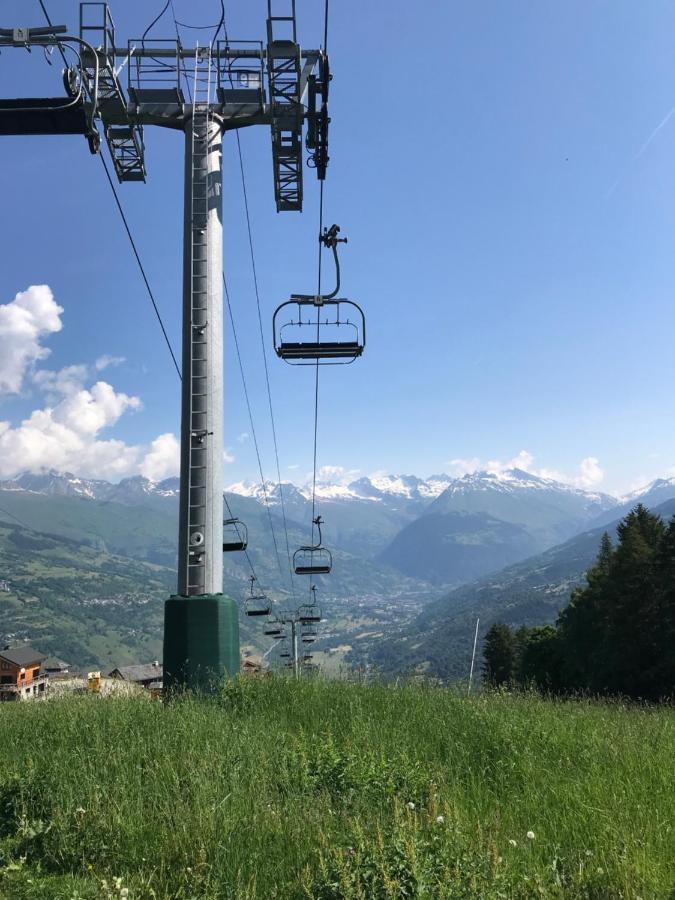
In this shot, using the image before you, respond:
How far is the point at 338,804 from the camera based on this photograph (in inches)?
210

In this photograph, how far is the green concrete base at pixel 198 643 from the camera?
1016 centimetres

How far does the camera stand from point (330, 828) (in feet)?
15.6

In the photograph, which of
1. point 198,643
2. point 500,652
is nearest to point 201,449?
point 198,643

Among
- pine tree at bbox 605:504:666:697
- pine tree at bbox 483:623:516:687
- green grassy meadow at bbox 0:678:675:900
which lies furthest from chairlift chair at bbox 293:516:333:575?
pine tree at bbox 483:623:516:687

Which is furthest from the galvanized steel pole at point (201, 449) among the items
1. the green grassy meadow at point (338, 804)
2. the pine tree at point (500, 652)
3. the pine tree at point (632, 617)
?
the pine tree at point (500, 652)

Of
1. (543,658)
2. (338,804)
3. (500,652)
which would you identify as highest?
(338,804)

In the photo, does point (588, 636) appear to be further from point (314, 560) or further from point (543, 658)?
point (314, 560)

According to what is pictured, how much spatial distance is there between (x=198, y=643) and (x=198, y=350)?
16.4 feet

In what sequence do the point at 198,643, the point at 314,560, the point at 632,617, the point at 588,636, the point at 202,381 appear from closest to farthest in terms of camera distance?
the point at 198,643 → the point at 202,381 → the point at 314,560 → the point at 632,617 → the point at 588,636

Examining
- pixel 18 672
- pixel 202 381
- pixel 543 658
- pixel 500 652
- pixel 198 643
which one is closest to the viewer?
pixel 198 643

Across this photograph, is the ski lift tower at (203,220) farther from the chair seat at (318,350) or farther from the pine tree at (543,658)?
the pine tree at (543,658)

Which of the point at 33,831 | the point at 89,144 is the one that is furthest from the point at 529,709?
the point at 89,144

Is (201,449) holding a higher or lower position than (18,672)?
higher

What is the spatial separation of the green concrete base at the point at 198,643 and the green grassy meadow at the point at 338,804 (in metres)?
1.77
